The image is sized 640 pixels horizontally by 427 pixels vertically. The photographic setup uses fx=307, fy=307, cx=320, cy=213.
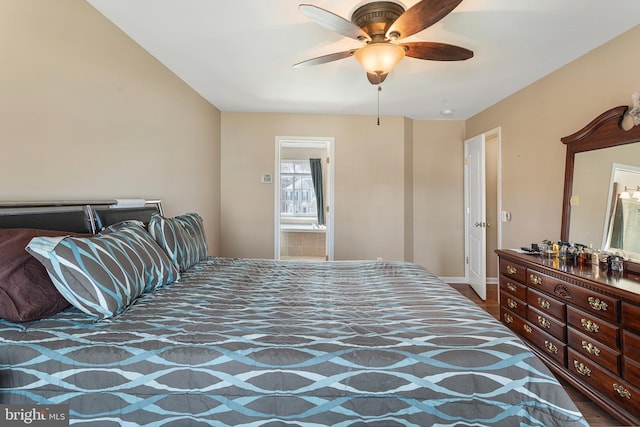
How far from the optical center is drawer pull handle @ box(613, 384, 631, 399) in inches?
64.1

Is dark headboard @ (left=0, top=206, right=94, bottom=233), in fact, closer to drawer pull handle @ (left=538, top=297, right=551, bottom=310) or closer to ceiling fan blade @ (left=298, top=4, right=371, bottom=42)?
ceiling fan blade @ (left=298, top=4, right=371, bottom=42)

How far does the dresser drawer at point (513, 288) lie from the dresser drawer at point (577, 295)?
107mm

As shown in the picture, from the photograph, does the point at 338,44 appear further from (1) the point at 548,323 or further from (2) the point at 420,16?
(1) the point at 548,323

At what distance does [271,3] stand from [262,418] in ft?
7.06

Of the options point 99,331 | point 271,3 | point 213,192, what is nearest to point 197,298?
point 99,331

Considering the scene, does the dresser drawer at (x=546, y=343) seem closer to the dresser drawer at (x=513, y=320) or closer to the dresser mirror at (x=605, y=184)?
the dresser drawer at (x=513, y=320)

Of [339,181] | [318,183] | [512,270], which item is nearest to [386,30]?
[512,270]

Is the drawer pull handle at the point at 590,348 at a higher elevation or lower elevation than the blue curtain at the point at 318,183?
lower

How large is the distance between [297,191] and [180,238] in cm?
485

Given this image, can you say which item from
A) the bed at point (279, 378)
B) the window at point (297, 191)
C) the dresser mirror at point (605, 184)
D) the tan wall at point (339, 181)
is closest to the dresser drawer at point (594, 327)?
the dresser mirror at point (605, 184)

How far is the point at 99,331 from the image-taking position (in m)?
1.14

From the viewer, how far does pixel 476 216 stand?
417cm

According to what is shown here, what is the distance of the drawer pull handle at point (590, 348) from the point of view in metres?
1.81

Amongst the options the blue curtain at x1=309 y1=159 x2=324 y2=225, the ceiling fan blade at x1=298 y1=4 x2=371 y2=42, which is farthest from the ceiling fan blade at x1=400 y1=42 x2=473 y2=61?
the blue curtain at x1=309 y1=159 x2=324 y2=225
